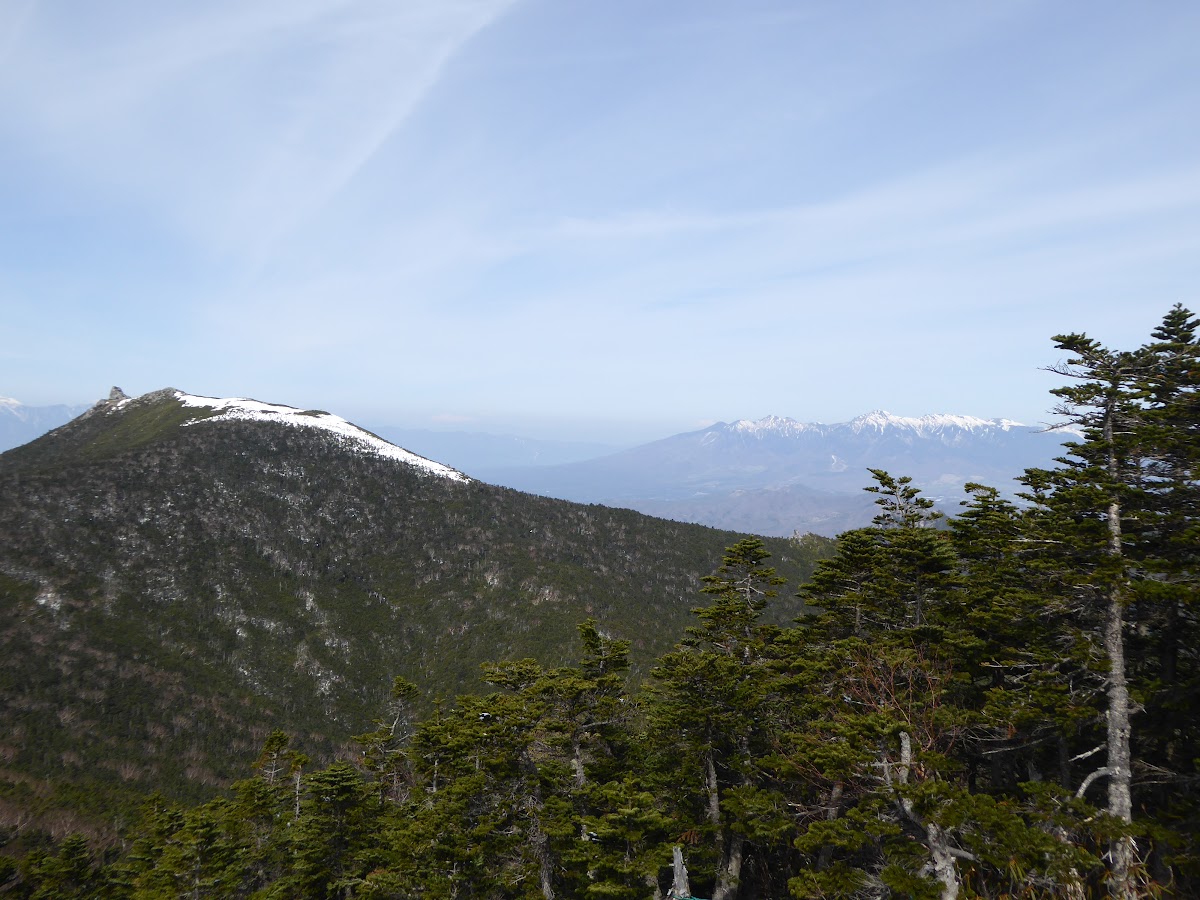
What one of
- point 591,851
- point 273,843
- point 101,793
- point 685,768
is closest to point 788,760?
point 685,768

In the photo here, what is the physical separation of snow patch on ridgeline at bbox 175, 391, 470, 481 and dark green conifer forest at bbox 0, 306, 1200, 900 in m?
132

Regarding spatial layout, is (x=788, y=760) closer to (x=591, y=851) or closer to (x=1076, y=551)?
(x=591, y=851)

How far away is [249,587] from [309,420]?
64.0m

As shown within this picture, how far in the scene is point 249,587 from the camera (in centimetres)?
11100

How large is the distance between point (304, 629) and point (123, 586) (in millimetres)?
30475

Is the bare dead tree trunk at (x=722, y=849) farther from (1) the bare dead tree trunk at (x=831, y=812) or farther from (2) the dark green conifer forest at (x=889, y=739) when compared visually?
(1) the bare dead tree trunk at (x=831, y=812)

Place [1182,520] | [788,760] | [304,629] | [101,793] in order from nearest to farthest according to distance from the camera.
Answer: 1. [1182,520]
2. [788,760]
3. [101,793]
4. [304,629]

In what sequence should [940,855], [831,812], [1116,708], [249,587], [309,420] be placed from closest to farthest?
[940,855]
[1116,708]
[831,812]
[249,587]
[309,420]

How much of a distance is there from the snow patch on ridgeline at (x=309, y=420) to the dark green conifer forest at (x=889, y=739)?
5178 inches

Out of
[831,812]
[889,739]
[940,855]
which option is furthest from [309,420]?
[940,855]

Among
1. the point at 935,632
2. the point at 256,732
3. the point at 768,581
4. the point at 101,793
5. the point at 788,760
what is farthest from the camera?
the point at 256,732

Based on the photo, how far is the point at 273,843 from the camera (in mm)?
36094

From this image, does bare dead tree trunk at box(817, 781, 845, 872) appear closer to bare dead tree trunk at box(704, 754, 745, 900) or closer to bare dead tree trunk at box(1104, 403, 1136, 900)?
bare dead tree trunk at box(704, 754, 745, 900)

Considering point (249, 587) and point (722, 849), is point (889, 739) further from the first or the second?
point (249, 587)
